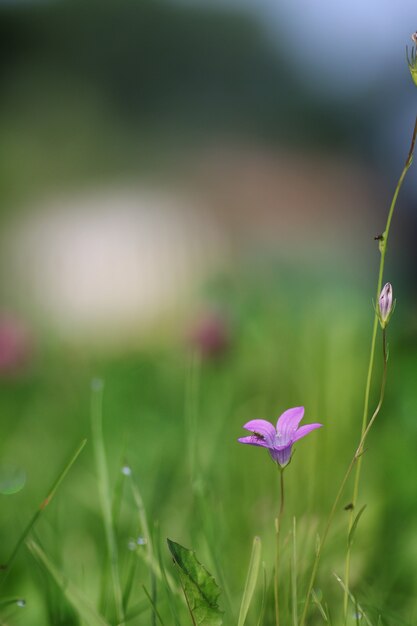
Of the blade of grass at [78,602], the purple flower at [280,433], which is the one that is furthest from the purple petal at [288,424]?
the blade of grass at [78,602]

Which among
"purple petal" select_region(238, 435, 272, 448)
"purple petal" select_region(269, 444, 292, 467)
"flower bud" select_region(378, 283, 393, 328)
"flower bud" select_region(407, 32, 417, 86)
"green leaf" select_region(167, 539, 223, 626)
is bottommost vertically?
"green leaf" select_region(167, 539, 223, 626)

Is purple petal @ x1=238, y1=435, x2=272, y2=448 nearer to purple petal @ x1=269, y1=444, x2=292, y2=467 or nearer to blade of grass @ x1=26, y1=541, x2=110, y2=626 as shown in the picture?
purple petal @ x1=269, y1=444, x2=292, y2=467

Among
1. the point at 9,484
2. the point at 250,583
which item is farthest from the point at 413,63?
the point at 9,484

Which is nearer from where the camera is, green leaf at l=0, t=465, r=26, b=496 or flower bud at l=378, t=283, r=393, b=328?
flower bud at l=378, t=283, r=393, b=328

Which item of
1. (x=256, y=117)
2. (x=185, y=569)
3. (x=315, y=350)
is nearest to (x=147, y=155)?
(x=256, y=117)

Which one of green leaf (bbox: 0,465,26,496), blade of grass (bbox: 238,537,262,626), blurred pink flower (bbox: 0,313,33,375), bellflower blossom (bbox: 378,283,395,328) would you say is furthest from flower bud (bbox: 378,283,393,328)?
blurred pink flower (bbox: 0,313,33,375)

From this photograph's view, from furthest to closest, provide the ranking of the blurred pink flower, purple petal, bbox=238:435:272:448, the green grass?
the blurred pink flower, the green grass, purple petal, bbox=238:435:272:448

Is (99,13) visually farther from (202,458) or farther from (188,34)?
(202,458)
